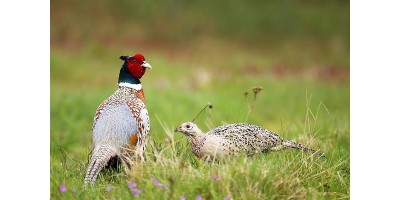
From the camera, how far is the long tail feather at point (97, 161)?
5.36 metres

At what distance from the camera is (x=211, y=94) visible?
11047 millimetres

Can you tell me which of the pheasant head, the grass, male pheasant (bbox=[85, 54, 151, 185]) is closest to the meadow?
the grass

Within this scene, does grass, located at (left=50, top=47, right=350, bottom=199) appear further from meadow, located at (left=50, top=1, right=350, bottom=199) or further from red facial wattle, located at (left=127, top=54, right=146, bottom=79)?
red facial wattle, located at (left=127, top=54, right=146, bottom=79)

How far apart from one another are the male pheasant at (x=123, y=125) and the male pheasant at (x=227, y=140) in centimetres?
31

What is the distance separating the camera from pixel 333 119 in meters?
7.34

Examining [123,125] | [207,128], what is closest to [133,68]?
[123,125]

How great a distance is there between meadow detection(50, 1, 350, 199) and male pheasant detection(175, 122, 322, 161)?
0.32 feet

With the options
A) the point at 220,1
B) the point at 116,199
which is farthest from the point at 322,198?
the point at 220,1

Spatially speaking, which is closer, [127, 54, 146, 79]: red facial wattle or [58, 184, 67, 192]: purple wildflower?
[58, 184, 67, 192]: purple wildflower

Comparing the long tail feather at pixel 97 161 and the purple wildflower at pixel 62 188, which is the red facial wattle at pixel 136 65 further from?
the purple wildflower at pixel 62 188

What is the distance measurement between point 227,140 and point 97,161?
891 millimetres

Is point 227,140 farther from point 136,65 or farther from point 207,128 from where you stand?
point 207,128

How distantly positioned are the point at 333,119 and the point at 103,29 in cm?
841

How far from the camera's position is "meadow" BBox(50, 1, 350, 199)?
5250 mm
